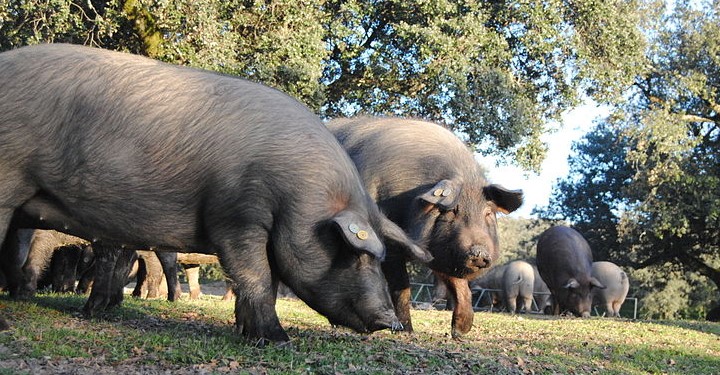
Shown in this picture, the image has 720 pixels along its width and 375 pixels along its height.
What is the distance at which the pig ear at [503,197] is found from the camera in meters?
9.73

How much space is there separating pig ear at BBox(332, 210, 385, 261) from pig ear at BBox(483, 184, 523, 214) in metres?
3.12

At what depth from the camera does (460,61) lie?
783 inches

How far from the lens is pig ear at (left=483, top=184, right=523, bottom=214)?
31.9ft

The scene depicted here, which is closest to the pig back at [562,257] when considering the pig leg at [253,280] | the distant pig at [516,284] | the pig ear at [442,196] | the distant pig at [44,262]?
the distant pig at [516,284]

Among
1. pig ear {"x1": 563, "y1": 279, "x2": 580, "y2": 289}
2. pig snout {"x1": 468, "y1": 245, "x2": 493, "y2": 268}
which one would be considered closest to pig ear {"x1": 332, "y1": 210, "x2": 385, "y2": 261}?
pig snout {"x1": 468, "y1": 245, "x2": 493, "y2": 268}

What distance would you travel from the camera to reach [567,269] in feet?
74.2

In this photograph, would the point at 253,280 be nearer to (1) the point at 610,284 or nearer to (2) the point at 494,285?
(1) the point at 610,284

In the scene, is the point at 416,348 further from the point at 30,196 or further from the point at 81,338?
the point at 30,196

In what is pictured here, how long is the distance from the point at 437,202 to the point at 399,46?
12892mm

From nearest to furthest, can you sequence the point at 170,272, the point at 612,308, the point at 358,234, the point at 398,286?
the point at 358,234 < the point at 398,286 < the point at 170,272 < the point at 612,308

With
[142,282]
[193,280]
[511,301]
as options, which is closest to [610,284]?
[511,301]

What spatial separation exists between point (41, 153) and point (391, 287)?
4279 mm

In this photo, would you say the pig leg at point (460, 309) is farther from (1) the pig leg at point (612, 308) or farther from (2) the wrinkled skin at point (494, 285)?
(2) the wrinkled skin at point (494, 285)

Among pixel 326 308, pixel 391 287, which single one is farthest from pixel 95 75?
pixel 391 287
